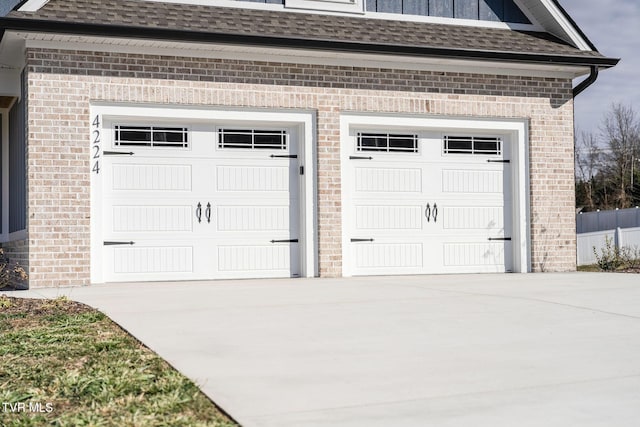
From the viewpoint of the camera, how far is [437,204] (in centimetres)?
1389

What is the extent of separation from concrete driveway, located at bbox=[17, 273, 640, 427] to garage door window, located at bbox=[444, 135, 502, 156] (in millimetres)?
4381

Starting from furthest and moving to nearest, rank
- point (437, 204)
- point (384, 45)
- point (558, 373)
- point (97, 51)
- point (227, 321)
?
point (437, 204) → point (384, 45) → point (97, 51) → point (227, 321) → point (558, 373)

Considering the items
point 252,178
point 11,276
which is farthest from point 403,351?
point 11,276

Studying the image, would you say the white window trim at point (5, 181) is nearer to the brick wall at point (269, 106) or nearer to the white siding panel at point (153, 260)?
the brick wall at point (269, 106)

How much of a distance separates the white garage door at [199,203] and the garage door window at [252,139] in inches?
0.6

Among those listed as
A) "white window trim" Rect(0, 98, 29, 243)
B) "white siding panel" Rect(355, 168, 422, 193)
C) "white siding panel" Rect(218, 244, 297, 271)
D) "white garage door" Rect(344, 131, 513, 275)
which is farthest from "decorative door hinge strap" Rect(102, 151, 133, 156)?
"white siding panel" Rect(355, 168, 422, 193)

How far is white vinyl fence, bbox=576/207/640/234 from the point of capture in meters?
28.0

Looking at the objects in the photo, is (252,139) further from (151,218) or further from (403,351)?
(403,351)

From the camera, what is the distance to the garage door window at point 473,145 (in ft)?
46.1

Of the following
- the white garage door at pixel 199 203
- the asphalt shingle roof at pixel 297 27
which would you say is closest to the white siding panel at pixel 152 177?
the white garage door at pixel 199 203

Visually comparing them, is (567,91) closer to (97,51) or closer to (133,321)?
(97,51)

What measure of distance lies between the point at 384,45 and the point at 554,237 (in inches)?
185

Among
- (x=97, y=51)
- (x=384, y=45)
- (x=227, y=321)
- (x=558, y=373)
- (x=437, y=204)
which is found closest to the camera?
(x=558, y=373)

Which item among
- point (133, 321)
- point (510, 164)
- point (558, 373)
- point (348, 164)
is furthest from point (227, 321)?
point (510, 164)
